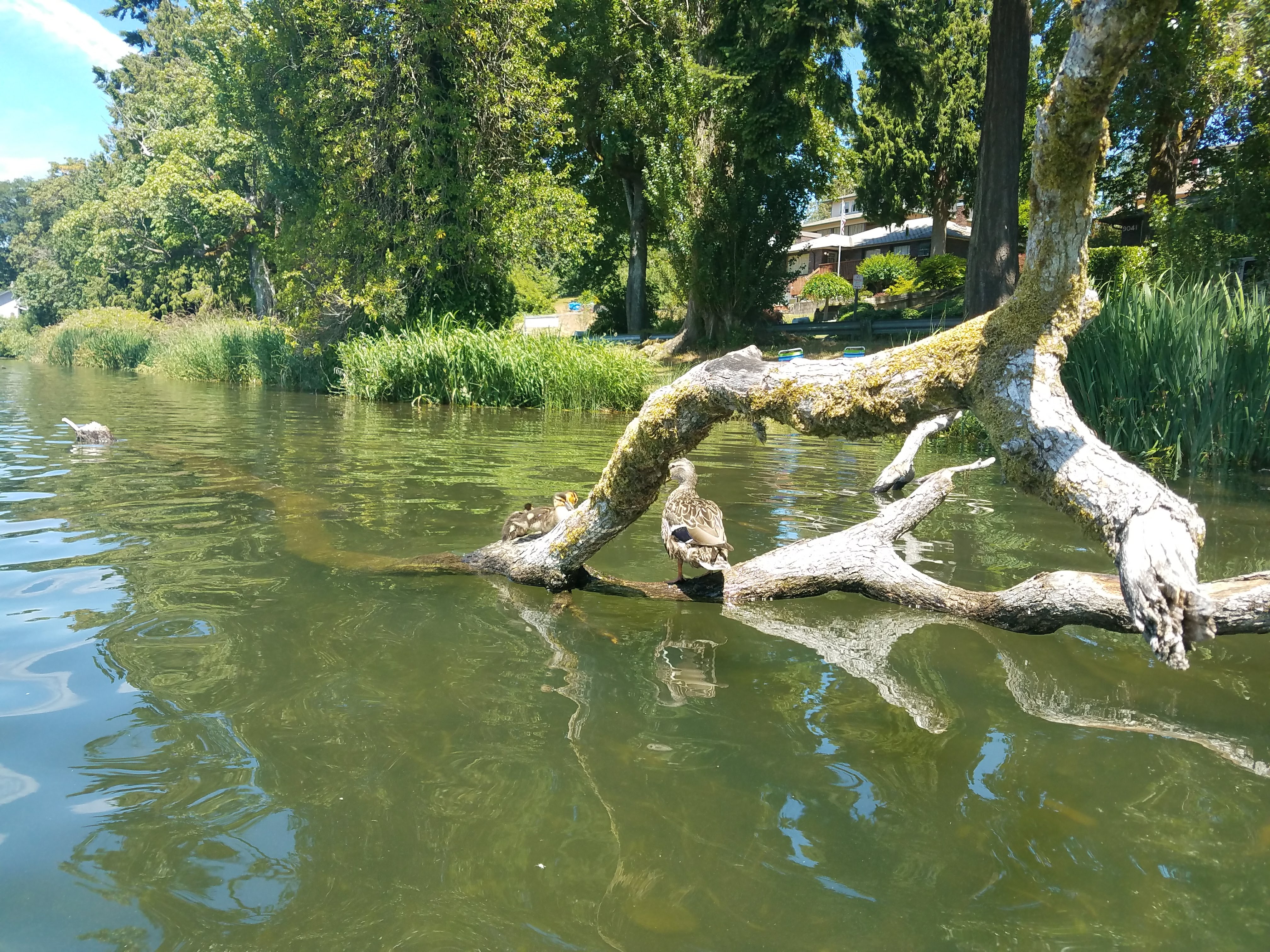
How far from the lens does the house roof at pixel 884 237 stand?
46.5m

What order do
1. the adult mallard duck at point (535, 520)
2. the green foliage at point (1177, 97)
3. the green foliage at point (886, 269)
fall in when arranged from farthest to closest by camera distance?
1. the green foliage at point (886, 269)
2. the green foliage at point (1177, 97)
3. the adult mallard duck at point (535, 520)

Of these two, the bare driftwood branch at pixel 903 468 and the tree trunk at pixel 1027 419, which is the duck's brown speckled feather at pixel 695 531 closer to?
the tree trunk at pixel 1027 419

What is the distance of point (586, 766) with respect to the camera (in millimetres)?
3225

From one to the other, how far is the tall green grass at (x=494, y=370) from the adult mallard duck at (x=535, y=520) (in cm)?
1131

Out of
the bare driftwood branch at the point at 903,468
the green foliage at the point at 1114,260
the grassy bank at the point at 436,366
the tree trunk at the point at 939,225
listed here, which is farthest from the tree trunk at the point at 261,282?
the bare driftwood branch at the point at 903,468

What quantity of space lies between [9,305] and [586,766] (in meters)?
102

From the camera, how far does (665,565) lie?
21.2 feet

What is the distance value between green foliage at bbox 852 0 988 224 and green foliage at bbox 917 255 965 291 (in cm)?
346

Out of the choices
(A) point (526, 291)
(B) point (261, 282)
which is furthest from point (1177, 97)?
(B) point (261, 282)

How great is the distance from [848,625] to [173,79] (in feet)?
168

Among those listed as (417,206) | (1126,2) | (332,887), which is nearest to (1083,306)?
(1126,2)

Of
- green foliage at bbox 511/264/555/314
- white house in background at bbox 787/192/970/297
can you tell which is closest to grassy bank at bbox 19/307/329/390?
green foliage at bbox 511/264/555/314

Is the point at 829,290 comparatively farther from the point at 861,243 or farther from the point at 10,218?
the point at 10,218

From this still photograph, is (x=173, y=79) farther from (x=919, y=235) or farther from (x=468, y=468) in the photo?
(x=468, y=468)
